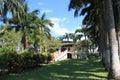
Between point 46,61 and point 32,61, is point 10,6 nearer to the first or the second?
point 32,61

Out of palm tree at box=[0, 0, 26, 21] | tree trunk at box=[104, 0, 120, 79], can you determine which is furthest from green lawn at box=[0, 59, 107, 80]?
palm tree at box=[0, 0, 26, 21]

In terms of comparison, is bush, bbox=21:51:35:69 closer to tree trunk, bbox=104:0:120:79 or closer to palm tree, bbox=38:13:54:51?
tree trunk, bbox=104:0:120:79

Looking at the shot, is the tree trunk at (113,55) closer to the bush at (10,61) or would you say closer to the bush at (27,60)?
the bush at (10,61)

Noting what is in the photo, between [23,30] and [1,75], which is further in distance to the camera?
[23,30]

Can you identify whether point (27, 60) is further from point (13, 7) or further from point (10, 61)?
point (13, 7)

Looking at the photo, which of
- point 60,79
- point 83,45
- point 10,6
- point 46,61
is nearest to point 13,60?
point 10,6

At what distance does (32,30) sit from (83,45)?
47.7m

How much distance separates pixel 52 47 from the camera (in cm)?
8044

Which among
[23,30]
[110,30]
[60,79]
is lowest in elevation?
[60,79]

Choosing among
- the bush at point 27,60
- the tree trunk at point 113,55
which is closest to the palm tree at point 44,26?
the bush at point 27,60

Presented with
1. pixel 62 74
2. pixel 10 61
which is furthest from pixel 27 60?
pixel 62 74

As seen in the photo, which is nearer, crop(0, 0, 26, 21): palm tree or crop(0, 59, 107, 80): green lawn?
crop(0, 59, 107, 80): green lawn

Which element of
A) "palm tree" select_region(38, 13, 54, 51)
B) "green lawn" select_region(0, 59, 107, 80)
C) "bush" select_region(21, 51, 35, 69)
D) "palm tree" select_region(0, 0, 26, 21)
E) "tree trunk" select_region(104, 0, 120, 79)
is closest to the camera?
"tree trunk" select_region(104, 0, 120, 79)

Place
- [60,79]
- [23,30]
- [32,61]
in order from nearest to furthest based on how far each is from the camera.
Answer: [60,79], [32,61], [23,30]
